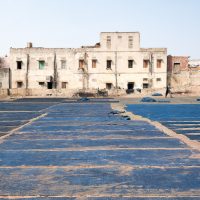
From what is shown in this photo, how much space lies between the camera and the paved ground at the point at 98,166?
6.12 meters

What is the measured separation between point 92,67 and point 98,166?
4115cm

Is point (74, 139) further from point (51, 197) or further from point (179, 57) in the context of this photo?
point (179, 57)

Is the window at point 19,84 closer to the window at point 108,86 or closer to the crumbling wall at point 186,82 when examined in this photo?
the window at point 108,86

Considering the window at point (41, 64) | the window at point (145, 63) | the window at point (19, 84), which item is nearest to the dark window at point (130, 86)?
the window at point (145, 63)

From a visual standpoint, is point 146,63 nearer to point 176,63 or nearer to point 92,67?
point 176,63

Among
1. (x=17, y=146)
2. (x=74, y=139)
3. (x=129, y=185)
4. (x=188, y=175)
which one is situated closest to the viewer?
(x=129, y=185)

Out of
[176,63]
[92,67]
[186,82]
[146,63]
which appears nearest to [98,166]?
[92,67]

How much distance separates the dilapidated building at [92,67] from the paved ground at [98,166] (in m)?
35.3

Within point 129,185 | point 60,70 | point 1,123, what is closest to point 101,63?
point 60,70

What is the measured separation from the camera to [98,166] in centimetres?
804

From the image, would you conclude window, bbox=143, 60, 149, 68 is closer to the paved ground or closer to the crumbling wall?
the crumbling wall

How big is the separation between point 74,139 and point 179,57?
139 feet

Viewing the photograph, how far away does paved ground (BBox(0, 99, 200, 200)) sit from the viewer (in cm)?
612

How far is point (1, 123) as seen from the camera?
57.6ft
